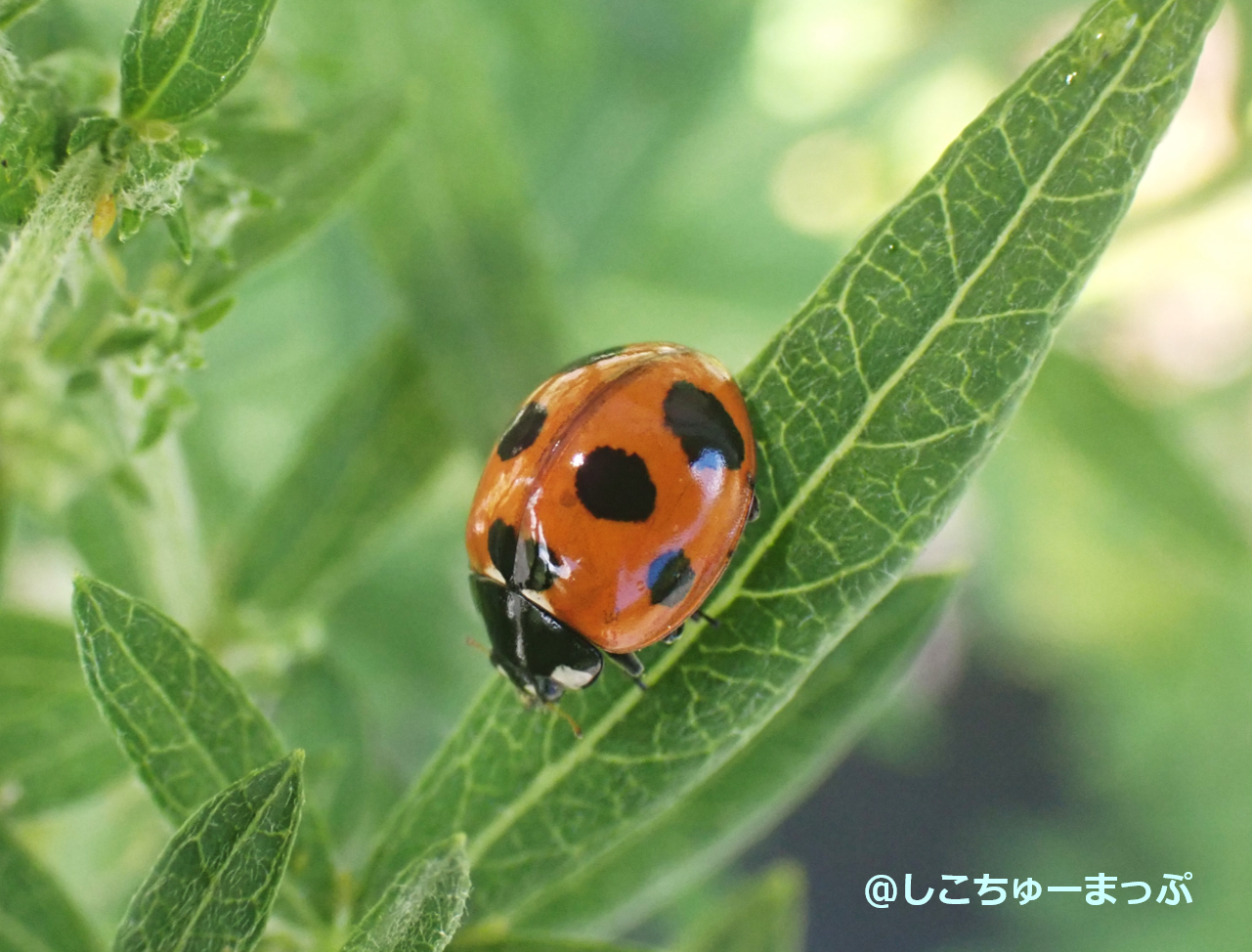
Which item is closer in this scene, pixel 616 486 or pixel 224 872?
pixel 224 872

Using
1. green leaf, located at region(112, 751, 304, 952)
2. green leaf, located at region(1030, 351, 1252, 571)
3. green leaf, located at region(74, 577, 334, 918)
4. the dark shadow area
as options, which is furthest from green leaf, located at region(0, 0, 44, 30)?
the dark shadow area

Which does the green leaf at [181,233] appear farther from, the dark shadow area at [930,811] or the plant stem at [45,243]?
the dark shadow area at [930,811]

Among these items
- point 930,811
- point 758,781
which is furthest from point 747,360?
point 930,811

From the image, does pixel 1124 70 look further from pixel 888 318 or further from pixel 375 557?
pixel 375 557

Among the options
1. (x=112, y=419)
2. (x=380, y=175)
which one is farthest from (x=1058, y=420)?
(x=112, y=419)

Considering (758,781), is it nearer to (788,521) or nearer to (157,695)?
(788,521)
